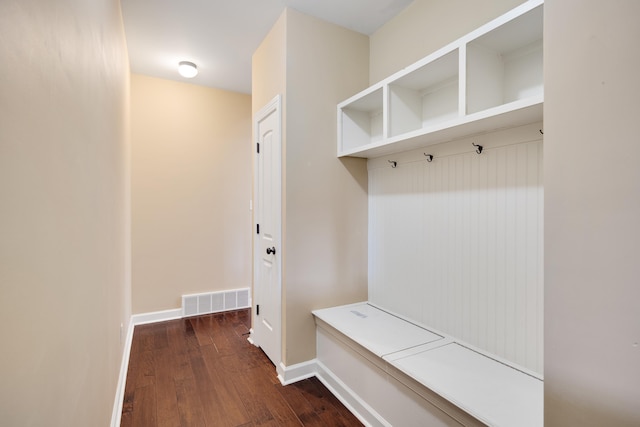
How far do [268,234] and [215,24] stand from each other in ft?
5.88

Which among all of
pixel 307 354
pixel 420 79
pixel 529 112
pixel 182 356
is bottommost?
pixel 182 356

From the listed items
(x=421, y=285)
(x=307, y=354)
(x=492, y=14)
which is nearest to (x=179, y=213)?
(x=307, y=354)

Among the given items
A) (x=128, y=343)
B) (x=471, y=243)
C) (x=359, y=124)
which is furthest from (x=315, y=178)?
(x=128, y=343)

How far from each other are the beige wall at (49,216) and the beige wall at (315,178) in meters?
1.24

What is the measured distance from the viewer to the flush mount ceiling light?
3195mm

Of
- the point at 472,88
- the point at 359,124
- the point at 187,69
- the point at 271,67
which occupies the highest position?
the point at 187,69

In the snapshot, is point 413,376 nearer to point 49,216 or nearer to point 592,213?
point 592,213

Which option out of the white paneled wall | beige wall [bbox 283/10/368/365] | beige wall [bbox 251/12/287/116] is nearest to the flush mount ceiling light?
beige wall [bbox 251/12/287/116]

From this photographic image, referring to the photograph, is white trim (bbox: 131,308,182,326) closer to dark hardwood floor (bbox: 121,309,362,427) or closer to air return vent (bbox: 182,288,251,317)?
air return vent (bbox: 182,288,251,317)

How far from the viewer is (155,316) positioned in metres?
3.54

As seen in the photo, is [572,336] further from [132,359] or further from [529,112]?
[132,359]

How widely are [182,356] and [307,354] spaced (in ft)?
3.87

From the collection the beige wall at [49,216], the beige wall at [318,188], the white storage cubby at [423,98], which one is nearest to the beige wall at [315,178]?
the beige wall at [318,188]

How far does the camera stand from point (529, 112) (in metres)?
1.34
